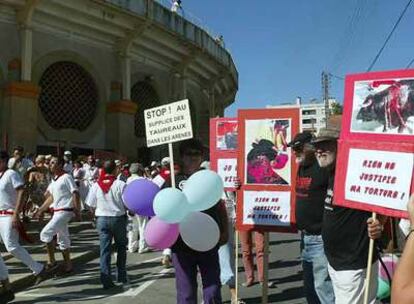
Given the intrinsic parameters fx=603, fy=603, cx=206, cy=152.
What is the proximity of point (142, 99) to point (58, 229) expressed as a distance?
20.0 meters

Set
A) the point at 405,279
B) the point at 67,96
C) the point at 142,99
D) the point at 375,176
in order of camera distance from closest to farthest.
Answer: the point at 405,279 < the point at 375,176 < the point at 67,96 < the point at 142,99

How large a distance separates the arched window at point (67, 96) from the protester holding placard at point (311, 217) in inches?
732

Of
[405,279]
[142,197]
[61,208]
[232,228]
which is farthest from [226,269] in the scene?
[405,279]

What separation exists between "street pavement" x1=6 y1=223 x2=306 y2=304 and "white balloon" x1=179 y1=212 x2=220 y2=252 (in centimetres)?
299

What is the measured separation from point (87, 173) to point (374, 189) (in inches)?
606

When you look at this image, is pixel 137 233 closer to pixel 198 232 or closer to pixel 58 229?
pixel 58 229

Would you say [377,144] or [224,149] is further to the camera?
[224,149]

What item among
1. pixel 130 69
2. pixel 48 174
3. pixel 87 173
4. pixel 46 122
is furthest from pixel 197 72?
pixel 48 174

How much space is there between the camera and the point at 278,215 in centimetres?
636

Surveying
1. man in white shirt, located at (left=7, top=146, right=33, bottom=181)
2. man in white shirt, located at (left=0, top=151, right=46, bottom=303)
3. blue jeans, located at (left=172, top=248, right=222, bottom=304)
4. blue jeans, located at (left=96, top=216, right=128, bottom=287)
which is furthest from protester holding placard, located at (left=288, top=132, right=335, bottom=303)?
man in white shirt, located at (left=7, top=146, right=33, bottom=181)

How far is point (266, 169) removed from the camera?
21.2 ft

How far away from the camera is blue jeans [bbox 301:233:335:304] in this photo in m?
5.36

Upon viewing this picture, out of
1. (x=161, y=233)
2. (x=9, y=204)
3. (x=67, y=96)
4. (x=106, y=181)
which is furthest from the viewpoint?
(x=67, y=96)

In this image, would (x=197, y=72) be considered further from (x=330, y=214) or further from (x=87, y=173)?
(x=330, y=214)
